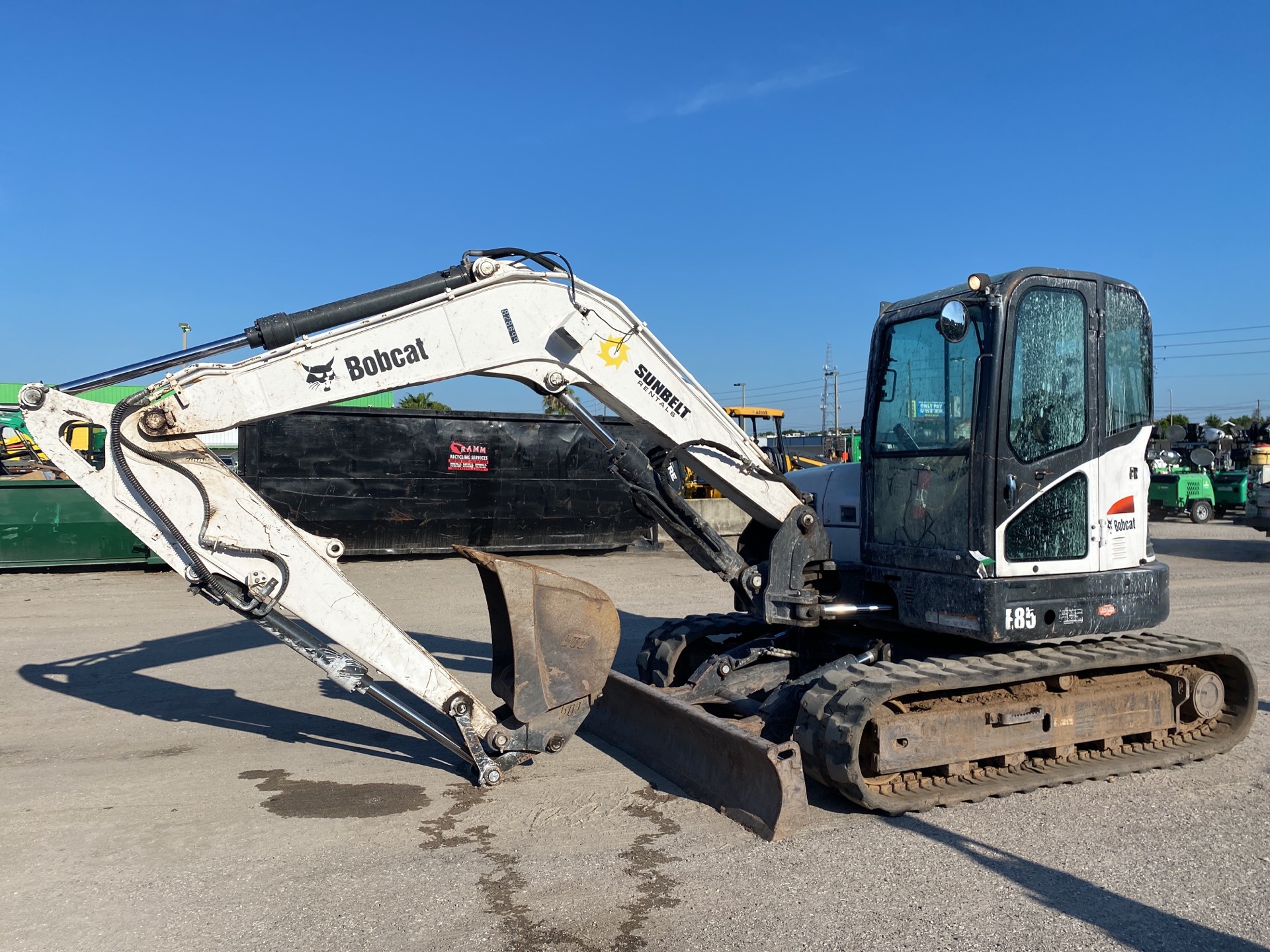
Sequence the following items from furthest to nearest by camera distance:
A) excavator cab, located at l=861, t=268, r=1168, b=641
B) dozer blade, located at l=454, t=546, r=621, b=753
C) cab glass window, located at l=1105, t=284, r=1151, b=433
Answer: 1. cab glass window, located at l=1105, t=284, r=1151, b=433
2. excavator cab, located at l=861, t=268, r=1168, b=641
3. dozer blade, located at l=454, t=546, r=621, b=753

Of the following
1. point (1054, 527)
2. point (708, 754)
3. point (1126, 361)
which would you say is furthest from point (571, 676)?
point (1126, 361)

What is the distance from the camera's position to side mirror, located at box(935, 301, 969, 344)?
5539mm

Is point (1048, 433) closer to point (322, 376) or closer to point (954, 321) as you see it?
point (954, 321)

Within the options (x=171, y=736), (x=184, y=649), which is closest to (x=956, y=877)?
(x=171, y=736)

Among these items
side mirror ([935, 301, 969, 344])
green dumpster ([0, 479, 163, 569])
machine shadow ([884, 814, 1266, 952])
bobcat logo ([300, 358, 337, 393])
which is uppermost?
side mirror ([935, 301, 969, 344])

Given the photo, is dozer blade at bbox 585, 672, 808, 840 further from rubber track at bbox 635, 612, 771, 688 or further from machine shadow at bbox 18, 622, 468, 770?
machine shadow at bbox 18, 622, 468, 770

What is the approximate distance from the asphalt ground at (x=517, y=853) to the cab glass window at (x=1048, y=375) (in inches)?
79.1

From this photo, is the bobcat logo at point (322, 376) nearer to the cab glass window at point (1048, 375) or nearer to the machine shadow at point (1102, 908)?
the cab glass window at point (1048, 375)

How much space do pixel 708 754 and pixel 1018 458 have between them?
2.38 m

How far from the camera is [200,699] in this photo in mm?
7727

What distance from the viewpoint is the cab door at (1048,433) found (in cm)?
550

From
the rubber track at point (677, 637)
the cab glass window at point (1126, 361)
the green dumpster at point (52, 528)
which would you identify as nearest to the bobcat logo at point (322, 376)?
the rubber track at point (677, 637)

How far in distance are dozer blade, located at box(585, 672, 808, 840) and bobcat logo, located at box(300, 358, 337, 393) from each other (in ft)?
8.64

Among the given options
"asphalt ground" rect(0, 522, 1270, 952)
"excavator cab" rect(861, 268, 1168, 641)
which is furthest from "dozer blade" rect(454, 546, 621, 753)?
"excavator cab" rect(861, 268, 1168, 641)
